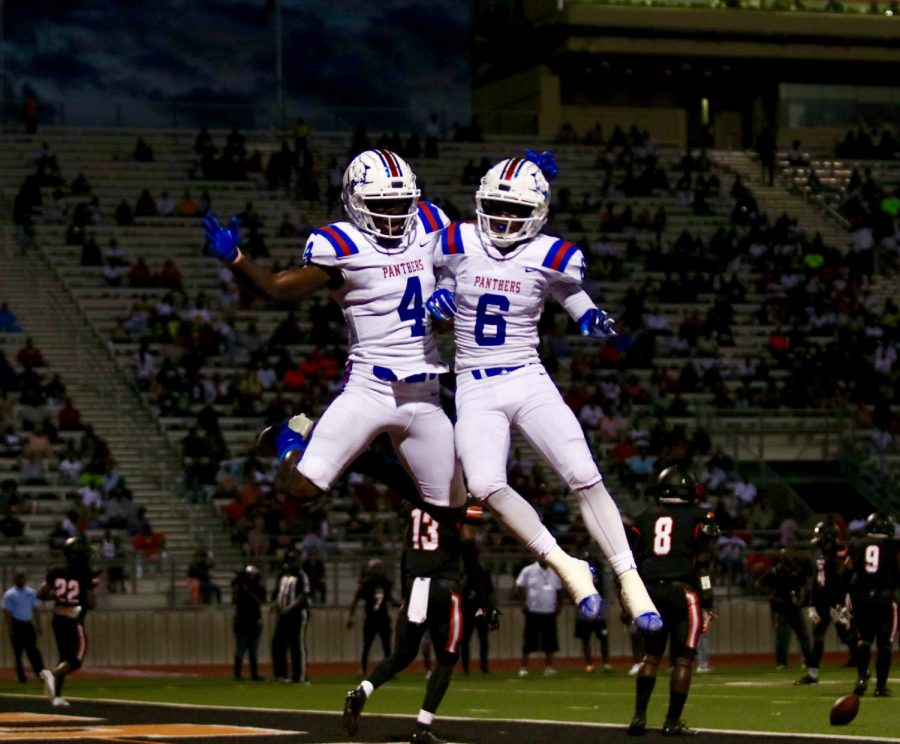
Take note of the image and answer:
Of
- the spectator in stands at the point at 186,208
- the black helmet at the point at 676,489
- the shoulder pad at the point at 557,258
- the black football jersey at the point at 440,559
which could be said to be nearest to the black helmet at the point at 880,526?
the black helmet at the point at 676,489

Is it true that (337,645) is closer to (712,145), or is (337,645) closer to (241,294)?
(241,294)

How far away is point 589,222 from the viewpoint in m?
35.2

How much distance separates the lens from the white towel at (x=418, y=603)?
35.8 ft

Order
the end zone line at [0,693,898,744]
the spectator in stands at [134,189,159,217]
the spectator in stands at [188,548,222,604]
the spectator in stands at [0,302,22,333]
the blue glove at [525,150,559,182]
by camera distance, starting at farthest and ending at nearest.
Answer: the spectator in stands at [134,189,159,217] → the spectator in stands at [0,302,22,333] → the spectator in stands at [188,548,222,604] → the end zone line at [0,693,898,744] → the blue glove at [525,150,559,182]

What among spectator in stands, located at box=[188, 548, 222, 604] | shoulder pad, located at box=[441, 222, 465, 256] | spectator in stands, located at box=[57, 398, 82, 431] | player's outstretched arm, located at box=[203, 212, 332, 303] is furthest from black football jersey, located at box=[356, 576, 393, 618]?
player's outstretched arm, located at box=[203, 212, 332, 303]

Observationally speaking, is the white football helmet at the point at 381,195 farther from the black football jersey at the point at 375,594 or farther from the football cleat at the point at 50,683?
the black football jersey at the point at 375,594

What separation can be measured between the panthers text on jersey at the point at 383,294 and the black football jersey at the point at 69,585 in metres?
8.96

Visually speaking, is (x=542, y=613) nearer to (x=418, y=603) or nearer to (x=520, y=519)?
(x=418, y=603)

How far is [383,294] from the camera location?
32.5 ft

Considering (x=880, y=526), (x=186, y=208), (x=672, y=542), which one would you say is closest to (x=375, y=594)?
(x=880, y=526)

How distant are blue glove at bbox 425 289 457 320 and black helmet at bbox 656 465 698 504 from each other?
3367 millimetres

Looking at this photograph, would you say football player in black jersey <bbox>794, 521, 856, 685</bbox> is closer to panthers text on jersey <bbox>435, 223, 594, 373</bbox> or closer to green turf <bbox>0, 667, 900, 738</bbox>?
green turf <bbox>0, 667, 900, 738</bbox>

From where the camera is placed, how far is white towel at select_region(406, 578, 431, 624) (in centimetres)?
1091

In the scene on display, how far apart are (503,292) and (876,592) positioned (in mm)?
8228
